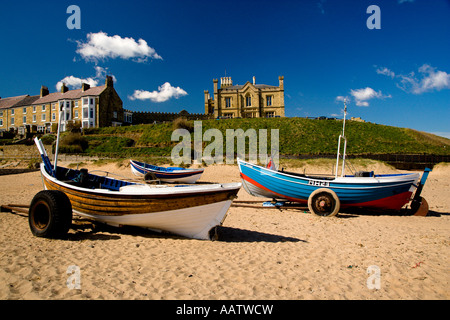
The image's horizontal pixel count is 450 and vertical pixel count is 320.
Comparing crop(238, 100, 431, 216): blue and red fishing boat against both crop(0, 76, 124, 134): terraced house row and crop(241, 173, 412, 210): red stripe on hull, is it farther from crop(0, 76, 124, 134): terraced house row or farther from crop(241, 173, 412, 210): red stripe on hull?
crop(0, 76, 124, 134): terraced house row

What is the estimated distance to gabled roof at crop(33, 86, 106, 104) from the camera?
170 feet

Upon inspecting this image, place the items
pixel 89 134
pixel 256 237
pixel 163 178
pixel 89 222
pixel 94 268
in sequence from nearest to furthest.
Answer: pixel 94 268, pixel 256 237, pixel 89 222, pixel 163 178, pixel 89 134

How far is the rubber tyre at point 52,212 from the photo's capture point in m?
6.64

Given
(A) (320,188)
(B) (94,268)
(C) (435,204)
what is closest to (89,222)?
(B) (94,268)

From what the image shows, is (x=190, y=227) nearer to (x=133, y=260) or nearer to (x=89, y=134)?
(x=133, y=260)

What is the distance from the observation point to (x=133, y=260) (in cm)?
570

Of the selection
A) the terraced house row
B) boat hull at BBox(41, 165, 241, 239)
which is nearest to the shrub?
the terraced house row

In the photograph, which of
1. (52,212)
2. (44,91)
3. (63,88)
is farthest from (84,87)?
(52,212)

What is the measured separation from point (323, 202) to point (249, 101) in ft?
170

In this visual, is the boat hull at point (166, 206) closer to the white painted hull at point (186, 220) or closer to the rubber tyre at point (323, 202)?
the white painted hull at point (186, 220)

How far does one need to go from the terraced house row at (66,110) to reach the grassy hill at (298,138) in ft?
20.4

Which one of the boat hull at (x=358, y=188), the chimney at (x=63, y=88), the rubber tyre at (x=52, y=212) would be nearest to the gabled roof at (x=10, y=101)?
the chimney at (x=63, y=88)

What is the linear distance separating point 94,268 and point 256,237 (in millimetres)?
4731

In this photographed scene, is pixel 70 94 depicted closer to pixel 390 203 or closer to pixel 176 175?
pixel 176 175
